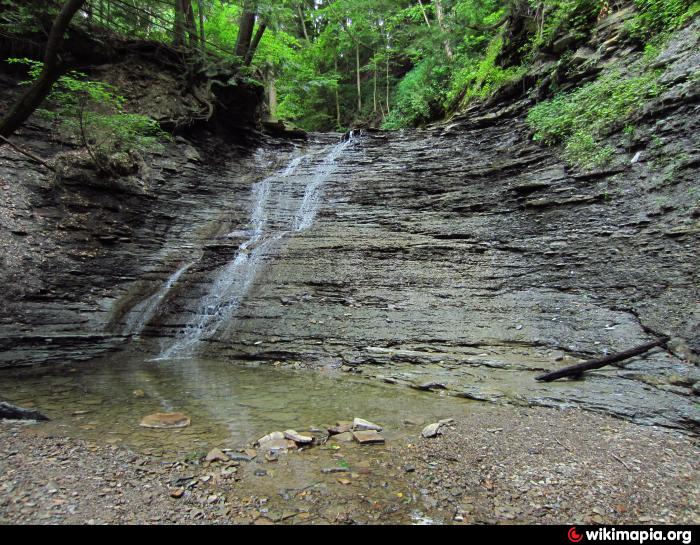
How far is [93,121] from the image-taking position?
10.1 m

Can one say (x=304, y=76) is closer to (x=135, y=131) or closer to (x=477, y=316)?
(x=135, y=131)

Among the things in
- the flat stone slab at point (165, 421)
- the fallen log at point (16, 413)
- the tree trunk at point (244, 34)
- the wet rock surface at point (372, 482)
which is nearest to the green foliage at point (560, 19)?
the tree trunk at point (244, 34)

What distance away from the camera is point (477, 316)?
7.53m

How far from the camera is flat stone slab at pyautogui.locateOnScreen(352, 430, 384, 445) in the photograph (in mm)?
3984

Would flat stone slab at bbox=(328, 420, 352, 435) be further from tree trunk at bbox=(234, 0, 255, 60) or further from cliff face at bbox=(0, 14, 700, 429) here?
tree trunk at bbox=(234, 0, 255, 60)

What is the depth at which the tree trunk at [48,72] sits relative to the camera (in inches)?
212

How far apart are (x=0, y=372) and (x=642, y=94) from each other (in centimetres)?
1393

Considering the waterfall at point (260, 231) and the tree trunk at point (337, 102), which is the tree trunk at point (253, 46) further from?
the tree trunk at point (337, 102)

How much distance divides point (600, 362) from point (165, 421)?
5.90m

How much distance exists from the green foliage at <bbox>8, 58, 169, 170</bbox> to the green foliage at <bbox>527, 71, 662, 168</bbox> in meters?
11.3

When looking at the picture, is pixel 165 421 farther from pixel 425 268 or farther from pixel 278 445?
pixel 425 268

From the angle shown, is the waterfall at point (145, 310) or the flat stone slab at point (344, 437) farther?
the waterfall at point (145, 310)

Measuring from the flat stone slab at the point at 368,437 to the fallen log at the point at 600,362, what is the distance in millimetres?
2953
